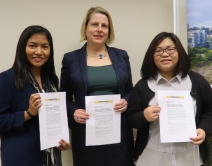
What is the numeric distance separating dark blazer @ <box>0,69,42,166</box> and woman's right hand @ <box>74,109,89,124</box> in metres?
0.27

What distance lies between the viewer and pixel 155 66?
142 centimetres

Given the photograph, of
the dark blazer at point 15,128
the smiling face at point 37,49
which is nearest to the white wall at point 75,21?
the smiling face at point 37,49

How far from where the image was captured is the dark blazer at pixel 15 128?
116cm

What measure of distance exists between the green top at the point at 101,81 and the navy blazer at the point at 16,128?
1.31ft

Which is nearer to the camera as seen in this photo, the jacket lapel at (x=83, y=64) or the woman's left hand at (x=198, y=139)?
the woman's left hand at (x=198, y=139)

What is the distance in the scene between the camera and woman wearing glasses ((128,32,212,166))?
4.34 ft

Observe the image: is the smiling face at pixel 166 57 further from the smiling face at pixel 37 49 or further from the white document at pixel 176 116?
the smiling face at pixel 37 49

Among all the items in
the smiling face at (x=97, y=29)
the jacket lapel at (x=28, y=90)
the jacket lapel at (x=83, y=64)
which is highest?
the smiling face at (x=97, y=29)

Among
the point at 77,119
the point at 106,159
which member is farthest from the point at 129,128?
the point at 77,119

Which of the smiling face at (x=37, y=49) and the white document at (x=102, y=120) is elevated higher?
the smiling face at (x=37, y=49)

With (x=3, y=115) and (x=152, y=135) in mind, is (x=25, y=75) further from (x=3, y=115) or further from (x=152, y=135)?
(x=152, y=135)

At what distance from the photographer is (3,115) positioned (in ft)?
3.81

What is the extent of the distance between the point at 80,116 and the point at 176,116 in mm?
560

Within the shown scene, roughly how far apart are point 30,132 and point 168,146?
776mm
